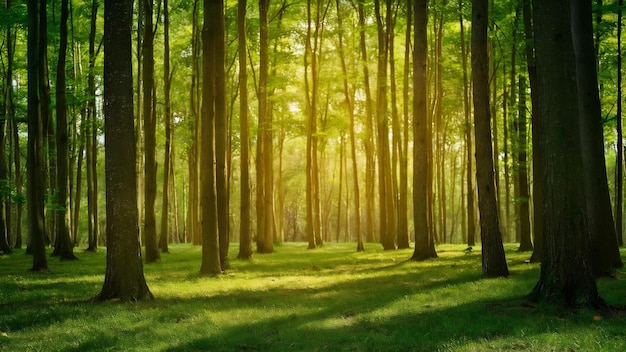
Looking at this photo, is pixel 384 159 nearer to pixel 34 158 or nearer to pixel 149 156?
pixel 149 156

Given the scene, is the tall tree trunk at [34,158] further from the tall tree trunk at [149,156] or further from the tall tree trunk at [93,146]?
the tall tree trunk at [93,146]

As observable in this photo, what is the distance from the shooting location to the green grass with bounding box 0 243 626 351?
7531 mm

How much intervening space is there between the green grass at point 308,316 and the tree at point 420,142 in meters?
4.26

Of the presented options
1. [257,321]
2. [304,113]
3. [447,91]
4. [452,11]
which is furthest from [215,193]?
[447,91]

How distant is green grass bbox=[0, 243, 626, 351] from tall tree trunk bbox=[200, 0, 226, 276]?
856mm

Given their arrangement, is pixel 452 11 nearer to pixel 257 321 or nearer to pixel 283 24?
pixel 283 24

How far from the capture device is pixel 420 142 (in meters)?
19.9

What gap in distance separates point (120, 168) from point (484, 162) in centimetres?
838

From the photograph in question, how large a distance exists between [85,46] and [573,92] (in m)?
30.7

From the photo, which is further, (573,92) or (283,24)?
(283,24)

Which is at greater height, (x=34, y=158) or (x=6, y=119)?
(x=6, y=119)

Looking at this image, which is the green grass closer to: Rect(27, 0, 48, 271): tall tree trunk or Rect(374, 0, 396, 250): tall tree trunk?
Rect(27, 0, 48, 271): tall tree trunk

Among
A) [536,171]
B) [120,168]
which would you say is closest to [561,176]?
[120,168]

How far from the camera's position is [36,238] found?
16.9 metres
